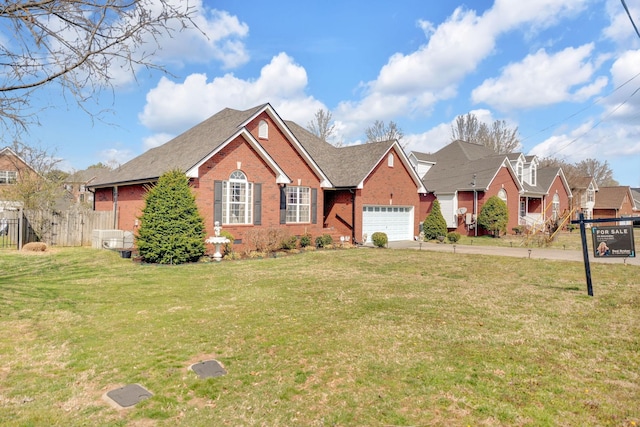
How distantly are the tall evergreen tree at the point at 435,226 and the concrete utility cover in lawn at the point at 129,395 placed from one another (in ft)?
76.5

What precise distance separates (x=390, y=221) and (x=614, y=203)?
43439 mm

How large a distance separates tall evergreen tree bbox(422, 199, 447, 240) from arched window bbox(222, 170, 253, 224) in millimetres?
12999

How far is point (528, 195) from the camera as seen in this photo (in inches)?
1422

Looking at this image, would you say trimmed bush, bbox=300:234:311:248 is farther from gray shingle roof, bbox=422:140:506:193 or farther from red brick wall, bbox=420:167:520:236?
gray shingle roof, bbox=422:140:506:193

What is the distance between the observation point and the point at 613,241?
907cm

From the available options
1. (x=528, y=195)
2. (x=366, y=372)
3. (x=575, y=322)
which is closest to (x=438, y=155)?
(x=528, y=195)

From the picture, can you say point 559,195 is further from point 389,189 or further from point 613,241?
point 613,241

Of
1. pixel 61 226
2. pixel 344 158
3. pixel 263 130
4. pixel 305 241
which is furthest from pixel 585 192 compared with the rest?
pixel 61 226

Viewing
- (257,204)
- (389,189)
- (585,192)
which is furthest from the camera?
(585,192)

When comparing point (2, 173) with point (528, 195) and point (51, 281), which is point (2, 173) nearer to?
point (51, 281)

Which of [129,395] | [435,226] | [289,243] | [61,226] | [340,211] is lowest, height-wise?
[129,395]

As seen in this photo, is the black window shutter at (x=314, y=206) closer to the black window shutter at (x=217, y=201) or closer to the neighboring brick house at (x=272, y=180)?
the neighboring brick house at (x=272, y=180)

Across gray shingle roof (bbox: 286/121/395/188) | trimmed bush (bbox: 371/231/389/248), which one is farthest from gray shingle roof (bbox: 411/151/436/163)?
trimmed bush (bbox: 371/231/389/248)

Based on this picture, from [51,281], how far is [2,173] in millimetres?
36163
